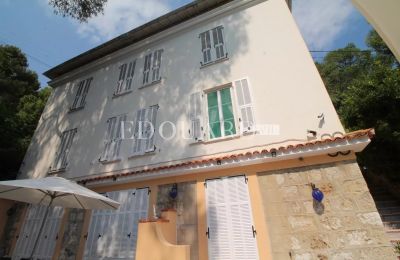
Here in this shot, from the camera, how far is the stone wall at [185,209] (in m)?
5.80

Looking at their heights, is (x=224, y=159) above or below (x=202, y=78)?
below

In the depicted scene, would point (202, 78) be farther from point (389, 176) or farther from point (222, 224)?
point (389, 176)

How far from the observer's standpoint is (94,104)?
1068 cm

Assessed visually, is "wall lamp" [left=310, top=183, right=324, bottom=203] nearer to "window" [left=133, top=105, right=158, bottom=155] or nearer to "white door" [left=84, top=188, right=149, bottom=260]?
"white door" [left=84, top=188, right=149, bottom=260]

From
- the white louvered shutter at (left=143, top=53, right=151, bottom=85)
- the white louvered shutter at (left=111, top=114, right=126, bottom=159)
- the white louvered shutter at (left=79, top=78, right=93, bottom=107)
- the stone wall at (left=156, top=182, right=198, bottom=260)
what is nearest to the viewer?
the stone wall at (left=156, top=182, right=198, bottom=260)

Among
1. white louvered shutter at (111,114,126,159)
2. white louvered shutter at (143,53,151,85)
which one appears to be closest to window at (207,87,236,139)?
white louvered shutter at (143,53,151,85)

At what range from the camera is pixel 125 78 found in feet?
34.1

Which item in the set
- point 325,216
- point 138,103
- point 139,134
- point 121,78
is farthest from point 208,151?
point 121,78

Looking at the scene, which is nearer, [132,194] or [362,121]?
[132,194]

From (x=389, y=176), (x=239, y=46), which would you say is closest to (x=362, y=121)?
(x=389, y=176)

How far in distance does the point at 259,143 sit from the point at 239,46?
3.95 m

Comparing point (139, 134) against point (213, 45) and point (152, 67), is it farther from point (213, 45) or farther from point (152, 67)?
point (213, 45)

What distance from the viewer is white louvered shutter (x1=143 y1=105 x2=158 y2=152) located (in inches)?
317

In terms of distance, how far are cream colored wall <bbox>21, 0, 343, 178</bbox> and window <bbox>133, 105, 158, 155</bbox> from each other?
0.82ft
